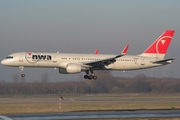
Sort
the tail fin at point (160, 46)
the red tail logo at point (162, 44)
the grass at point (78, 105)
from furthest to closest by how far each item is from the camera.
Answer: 1. the red tail logo at point (162, 44)
2. the tail fin at point (160, 46)
3. the grass at point (78, 105)

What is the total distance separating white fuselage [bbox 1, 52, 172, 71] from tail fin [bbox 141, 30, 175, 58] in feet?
6.80

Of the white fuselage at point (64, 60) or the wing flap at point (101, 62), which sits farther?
the wing flap at point (101, 62)

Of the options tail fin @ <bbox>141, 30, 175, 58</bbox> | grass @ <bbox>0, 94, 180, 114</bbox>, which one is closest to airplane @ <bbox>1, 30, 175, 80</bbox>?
tail fin @ <bbox>141, 30, 175, 58</bbox>

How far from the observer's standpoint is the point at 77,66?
55.4 meters

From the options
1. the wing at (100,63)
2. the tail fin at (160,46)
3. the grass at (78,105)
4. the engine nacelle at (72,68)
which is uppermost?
the tail fin at (160,46)

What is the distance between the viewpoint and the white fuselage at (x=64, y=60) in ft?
177

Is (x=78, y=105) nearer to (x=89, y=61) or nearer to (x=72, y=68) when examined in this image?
(x=72, y=68)

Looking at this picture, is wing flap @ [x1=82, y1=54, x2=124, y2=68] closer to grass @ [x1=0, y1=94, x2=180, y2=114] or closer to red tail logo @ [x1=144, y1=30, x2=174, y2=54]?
grass @ [x1=0, y1=94, x2=180, y2=114]

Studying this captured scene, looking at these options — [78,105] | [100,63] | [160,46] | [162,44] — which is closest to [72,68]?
[100,63]

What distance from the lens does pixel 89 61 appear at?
5656 centimetres

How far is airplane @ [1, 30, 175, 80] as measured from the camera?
5402cm

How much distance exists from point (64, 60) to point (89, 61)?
3.56 meters

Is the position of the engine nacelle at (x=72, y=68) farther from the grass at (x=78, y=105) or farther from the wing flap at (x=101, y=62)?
the grass at (x=78, y=105)

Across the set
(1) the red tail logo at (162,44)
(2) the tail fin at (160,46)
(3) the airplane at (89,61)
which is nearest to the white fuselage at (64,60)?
(3) the airplane at (89,61)
